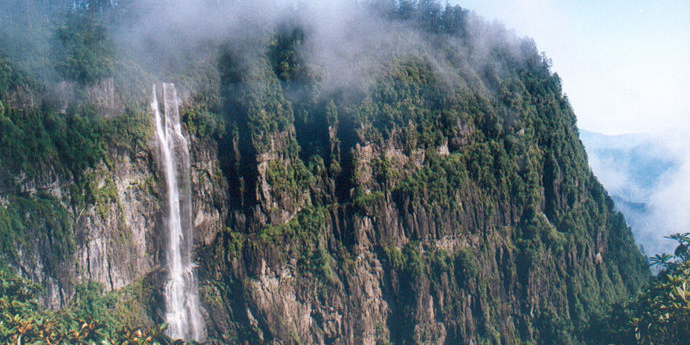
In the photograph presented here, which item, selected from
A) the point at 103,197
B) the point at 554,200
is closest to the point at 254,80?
the point at 103,197

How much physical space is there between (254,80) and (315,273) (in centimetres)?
1445

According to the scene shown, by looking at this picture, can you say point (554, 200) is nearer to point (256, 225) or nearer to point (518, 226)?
point (518, 226)

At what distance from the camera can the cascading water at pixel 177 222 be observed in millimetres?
32031

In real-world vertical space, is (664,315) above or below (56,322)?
below

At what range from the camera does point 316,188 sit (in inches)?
1484

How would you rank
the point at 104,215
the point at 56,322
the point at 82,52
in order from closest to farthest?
the point at 56,322 < the point at 104,215 < the point at 82,52

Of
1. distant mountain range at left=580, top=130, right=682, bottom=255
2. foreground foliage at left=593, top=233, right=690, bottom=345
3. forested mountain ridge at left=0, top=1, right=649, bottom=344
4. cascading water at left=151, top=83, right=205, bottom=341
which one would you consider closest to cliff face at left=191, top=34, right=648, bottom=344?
forested mountain ridge at left=0, top=1, right=649, bottom=344

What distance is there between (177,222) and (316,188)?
10.2m

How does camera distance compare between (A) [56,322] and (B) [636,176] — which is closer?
(A) [56,322]

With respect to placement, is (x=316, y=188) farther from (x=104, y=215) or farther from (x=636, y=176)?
(x=636, y=176)

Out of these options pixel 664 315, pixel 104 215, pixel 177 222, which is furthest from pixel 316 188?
pixel 664 315

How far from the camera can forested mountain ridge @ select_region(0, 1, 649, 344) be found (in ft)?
93.1

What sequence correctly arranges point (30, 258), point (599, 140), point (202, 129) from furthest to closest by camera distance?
point (599, 140), point (202, 129), point (30, 258)

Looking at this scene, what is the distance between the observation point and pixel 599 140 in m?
179
